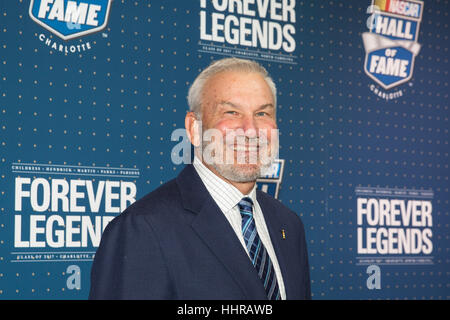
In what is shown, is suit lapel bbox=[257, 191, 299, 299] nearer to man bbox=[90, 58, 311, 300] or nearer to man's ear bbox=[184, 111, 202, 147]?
man bbox=[90, 58, 311, 300]

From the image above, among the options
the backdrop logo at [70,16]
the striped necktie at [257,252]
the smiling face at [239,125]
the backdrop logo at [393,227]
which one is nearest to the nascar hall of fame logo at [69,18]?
the backdrop logo at [70,16]

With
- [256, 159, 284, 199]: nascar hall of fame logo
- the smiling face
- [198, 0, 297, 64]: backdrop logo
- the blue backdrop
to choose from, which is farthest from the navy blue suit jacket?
[198, 0, 297, 64]: backdrop logo

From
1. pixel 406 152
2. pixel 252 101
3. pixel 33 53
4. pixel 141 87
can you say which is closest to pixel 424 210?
pixel 406 152

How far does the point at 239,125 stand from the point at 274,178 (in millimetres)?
1358

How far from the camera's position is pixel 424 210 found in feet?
12.9

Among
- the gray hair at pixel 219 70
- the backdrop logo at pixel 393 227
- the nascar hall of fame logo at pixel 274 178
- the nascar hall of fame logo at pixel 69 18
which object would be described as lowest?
the backdrop logo at pixel 393 227

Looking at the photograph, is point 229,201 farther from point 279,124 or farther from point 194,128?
point 279,124

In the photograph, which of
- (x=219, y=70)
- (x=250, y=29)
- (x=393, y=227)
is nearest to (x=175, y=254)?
(x=219, y=70)

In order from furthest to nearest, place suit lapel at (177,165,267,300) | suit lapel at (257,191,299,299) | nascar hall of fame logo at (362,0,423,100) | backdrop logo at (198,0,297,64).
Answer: nascar hall of fame logo at (362,0,423,100) → backdrop logo at (198,0,297,64) → suit lapel at (257,191,299,299) → suit lapel at (177,165,267,300)

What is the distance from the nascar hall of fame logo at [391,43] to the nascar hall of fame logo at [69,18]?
1.67 metres

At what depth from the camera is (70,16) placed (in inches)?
116

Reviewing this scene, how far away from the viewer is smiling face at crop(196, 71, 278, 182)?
6.93ft

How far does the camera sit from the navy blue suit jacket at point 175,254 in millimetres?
1786

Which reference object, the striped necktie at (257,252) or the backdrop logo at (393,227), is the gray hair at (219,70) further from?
the backdrop logo at (393,227)
